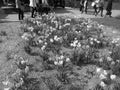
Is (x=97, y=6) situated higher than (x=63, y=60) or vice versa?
(x=97, y=6)

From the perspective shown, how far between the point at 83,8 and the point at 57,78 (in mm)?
16490

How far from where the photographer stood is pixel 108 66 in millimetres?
4391

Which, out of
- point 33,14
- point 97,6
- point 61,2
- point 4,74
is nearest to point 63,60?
point 4,74

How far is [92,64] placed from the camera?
4719mm

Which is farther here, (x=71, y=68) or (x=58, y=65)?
(x=71, y=68)

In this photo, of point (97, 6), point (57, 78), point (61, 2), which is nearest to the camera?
point (57, 78)

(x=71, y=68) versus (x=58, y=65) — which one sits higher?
(x=58, y=65)

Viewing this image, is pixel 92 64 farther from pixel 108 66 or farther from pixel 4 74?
pixel 4 74

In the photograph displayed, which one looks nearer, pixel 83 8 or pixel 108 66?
pixel 108 66

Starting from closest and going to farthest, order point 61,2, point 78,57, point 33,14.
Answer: point 78,57 → point 33,14 → point 61,2

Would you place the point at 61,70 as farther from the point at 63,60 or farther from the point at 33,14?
the point at 33,14

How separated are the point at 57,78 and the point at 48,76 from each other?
0.23 m

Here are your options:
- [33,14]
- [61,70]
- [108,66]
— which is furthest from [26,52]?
[33,14]

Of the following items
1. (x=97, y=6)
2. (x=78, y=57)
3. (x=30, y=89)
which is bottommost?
(x=30, y=89)
